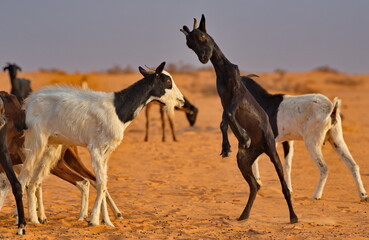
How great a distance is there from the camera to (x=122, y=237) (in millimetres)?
7688

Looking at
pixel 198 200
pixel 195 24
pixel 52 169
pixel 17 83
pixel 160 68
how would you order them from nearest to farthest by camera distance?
pixel 195 24, pixel 160 68, pixel 52 169, pixel 198 200, pixel 17 83

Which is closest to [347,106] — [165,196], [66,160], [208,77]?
[208,77]

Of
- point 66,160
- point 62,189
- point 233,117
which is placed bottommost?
point 62,189

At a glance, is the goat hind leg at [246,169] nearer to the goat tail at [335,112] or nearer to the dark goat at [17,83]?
the goat tail at [335,112]

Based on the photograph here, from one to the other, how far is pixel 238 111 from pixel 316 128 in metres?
2.71

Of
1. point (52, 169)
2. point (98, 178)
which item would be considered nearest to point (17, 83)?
point (52, 169)

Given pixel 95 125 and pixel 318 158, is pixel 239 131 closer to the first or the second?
pixel 95 125

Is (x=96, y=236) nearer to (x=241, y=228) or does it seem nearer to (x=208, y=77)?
(x=241, y=228)

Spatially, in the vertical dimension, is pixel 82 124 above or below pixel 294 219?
above

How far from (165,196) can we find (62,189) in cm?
202

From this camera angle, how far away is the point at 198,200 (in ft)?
34.9

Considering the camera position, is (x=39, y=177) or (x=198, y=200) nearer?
(x=39, y=177)

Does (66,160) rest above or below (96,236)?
above

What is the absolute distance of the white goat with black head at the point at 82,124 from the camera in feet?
27.1
